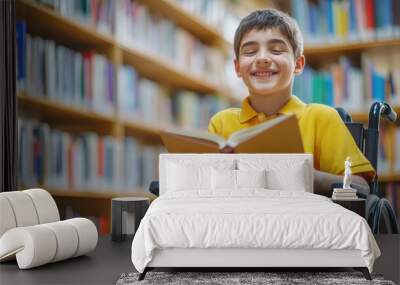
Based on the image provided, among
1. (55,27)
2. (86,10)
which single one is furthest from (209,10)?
(55,27)

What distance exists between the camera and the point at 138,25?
4234 millimetres

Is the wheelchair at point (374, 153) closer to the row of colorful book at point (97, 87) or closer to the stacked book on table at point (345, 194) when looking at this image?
the stacked book on table at point (345, 194)

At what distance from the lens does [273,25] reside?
404cm

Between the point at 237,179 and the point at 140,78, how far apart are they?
4.07 feet

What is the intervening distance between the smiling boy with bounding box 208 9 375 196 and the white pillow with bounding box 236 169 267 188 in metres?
0.58

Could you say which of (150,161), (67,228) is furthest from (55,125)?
(67,228)

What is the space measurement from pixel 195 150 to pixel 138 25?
41.5 inches

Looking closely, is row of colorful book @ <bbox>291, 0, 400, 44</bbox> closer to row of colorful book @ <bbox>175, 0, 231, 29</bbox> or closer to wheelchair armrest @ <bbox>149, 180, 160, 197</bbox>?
row of colorful book @ <bbox>175, 0, 231, 29</bbox>

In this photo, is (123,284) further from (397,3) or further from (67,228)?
(397,3)

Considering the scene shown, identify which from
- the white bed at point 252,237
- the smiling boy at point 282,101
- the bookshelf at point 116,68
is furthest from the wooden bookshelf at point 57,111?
the white bed at point 252,237

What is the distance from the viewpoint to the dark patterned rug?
2.61m

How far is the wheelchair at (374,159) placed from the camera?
363cm

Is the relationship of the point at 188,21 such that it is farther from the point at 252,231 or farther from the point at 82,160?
the point at 252,231

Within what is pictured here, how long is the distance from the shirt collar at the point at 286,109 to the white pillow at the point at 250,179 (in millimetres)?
711
